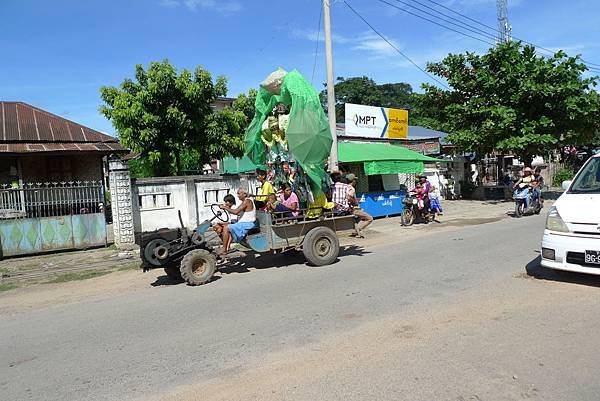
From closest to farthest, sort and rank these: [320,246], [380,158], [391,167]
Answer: [320,246], [380,158], [391,167]

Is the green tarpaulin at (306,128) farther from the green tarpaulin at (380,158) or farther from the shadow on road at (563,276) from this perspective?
the green tarpaulin at (380,158)

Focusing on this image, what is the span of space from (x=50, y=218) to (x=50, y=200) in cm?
46

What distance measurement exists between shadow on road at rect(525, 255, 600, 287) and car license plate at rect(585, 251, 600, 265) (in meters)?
0.55

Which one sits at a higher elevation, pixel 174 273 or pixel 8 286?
pixel 174 273

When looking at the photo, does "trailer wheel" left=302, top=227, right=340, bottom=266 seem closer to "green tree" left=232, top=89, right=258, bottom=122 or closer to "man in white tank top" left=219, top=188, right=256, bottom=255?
"man in white tank top" left=219, top=188, right=256, bottom=255

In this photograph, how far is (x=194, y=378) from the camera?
402 cm

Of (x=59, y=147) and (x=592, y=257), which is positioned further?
(x=59, y=147)

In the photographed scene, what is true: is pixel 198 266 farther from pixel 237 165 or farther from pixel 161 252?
pixel 237 165

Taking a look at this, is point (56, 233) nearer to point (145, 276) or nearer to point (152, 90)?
point (145, 276)

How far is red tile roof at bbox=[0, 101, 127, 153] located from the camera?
16.0 m

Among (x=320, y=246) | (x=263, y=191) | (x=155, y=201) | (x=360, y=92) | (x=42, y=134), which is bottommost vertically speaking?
(x=320, y=246)

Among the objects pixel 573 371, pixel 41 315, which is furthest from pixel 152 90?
pixel 573 371

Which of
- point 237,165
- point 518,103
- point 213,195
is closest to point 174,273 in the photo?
point 213,195

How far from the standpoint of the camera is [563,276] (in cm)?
661
